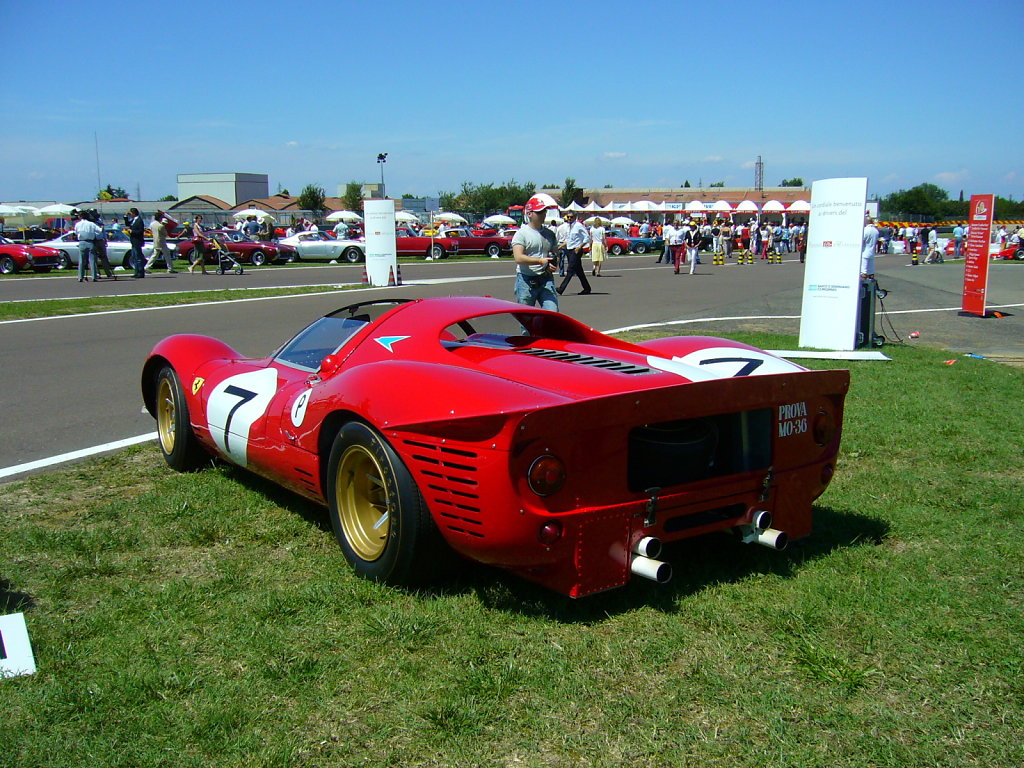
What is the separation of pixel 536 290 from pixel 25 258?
23031mm

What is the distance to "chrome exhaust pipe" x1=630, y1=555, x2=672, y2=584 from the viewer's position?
3.15 m

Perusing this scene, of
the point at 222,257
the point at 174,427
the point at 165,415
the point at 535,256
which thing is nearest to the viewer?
the point at 174,427

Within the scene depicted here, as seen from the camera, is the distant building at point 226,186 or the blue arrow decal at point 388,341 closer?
the blue arrow decal at point 388,341

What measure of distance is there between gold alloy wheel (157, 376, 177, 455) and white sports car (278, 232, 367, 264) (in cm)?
2794

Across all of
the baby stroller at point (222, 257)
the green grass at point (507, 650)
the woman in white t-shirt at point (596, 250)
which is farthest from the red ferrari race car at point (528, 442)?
the baby stroller at point (222, 257)

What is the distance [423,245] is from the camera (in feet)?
117

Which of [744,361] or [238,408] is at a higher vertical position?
[744,361]

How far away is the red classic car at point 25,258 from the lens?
85.0ft

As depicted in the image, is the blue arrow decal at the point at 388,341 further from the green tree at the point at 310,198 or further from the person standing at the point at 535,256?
the green tree at the point at 310,198

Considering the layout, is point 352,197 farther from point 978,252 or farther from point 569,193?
point 978,252

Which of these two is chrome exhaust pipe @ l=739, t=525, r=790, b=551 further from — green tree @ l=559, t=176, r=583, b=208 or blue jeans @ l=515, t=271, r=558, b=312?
green tree @ l=559, t=176, r=583, b=208

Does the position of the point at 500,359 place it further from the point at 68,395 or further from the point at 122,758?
the point at 68,395

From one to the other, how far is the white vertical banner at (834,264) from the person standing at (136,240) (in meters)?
18.0

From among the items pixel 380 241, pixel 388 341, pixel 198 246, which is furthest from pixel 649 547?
pixel 198 246
